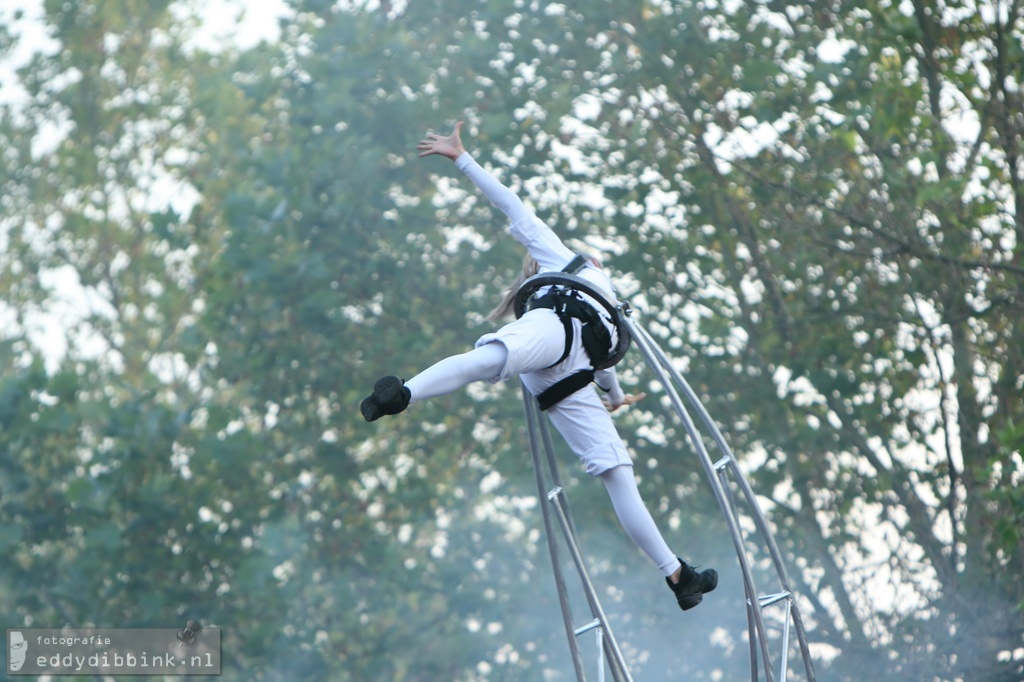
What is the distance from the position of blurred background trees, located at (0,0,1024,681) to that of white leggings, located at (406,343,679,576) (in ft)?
9.33

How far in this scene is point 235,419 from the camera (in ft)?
36.6

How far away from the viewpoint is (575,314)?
173 inches

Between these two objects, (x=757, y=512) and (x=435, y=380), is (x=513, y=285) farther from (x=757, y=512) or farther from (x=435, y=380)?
(x=757, y=512)

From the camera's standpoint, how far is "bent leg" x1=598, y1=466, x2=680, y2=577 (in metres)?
4.47

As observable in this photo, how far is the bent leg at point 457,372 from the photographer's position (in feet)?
13.0

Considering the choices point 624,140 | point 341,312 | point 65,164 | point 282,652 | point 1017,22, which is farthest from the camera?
point 65,164

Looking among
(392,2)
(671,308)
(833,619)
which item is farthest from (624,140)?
(833,619)

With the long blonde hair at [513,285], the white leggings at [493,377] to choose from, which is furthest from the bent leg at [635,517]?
the long blonde hair at [513,285]

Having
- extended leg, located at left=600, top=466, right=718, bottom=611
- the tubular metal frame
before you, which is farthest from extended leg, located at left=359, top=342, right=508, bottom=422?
extended leg, located at left=600, top=466, right=718, bottom=611

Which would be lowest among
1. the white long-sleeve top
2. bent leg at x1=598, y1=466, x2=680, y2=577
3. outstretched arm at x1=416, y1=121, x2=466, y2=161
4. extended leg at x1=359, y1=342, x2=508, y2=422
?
bent leg at x1=598, y1=466, x2=680, y2=577

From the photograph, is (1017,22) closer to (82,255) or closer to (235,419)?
(235,419)

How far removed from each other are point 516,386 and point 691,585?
259 inches

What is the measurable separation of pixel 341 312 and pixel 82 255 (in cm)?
956

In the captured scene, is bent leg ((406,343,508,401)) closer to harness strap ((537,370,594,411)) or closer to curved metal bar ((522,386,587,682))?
harness strap ((537,370,594,411))
